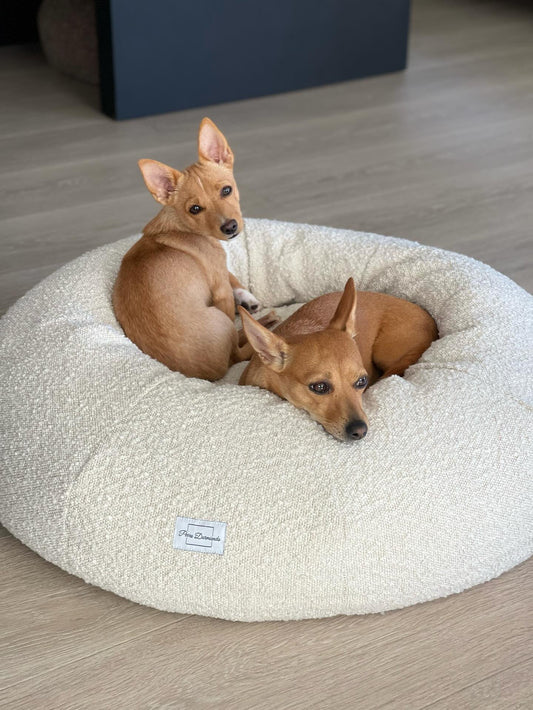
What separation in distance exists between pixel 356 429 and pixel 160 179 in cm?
97

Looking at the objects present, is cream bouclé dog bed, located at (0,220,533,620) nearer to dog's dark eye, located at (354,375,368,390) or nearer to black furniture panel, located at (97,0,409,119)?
dog's dark eye, located at (354,375,368,390)

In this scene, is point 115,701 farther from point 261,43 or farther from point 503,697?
point 261,43

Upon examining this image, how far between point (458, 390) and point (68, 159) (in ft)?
9.22

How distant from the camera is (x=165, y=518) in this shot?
2016 mm

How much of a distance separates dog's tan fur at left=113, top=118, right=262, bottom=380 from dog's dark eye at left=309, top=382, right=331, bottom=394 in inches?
17.9

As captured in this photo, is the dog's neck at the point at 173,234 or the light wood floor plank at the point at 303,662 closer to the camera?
the light wood floor plank at the point at 303,662

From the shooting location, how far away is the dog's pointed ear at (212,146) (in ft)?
8.42

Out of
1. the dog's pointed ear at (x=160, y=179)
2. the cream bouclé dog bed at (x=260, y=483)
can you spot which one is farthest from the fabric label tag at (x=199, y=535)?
the dog's pointed ear at (x=160, y=179)

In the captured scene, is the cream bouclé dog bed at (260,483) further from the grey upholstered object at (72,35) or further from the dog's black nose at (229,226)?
the grey upholstered object at (72,35)

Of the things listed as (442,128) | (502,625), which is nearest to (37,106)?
(442,128)

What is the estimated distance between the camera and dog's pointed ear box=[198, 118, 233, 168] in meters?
2.57

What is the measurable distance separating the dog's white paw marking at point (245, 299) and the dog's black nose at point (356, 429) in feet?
3.13

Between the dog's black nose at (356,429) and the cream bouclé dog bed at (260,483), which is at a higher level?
the dog's black nose at (356,429)

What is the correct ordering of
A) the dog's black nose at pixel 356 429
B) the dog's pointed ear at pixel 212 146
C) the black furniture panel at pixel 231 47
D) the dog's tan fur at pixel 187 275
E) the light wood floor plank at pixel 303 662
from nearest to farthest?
the light wood floor plank at pixel 303 662 → the dog's black nose at pixel 356 429 → the dog's tan fur at pixel 187 275 → the dog's pointed ear at pixel 212 146 → the black furniture panel at pixel 231 47
